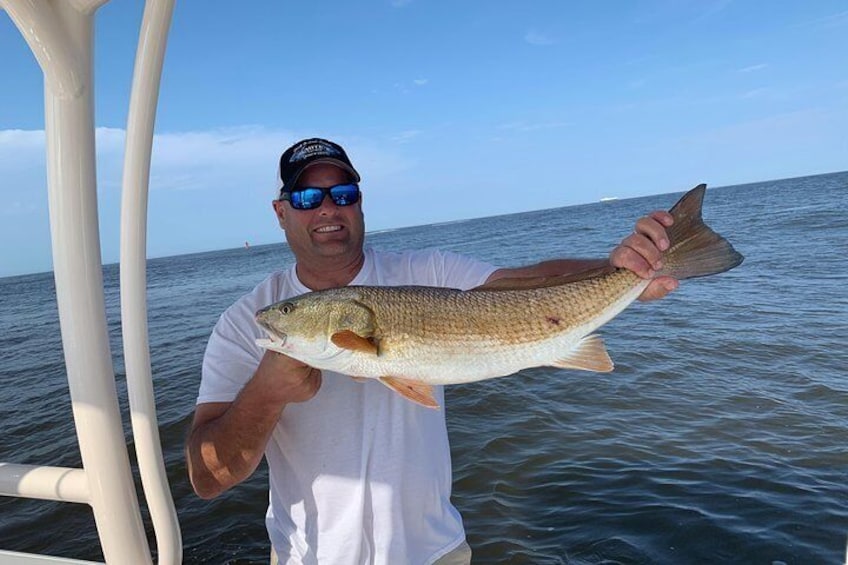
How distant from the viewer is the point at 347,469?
2744mm

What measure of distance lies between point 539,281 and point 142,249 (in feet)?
6.04

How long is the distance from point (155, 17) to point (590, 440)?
302 inches

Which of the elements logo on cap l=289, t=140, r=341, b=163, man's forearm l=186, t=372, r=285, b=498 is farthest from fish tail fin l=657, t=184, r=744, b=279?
man's forearm l=186, t=372, r=285, b=498

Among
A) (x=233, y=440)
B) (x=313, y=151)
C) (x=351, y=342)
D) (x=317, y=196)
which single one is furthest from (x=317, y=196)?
(x=233, y=440)

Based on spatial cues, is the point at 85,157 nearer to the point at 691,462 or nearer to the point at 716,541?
the point at 716,541

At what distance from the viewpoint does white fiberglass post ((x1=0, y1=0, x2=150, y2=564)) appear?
1.78 m

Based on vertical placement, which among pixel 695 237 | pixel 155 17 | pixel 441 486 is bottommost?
pixel 441 486

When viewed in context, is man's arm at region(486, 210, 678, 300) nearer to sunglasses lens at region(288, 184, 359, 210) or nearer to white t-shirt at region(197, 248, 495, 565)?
white t-shirt at region(197, 248, 495, 565)

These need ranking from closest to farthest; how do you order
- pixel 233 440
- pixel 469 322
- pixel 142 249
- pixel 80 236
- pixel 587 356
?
1. pixel 80 236
2. pixel 142 249
3. pixel 233 440
4. pixel 469 322
5. pixel 587 356

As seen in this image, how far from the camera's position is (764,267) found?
64.5 feet

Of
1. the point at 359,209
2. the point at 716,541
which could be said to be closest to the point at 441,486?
the point at 359,209

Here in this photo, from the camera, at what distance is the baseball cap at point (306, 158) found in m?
3.00

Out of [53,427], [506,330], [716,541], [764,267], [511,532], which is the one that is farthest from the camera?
[764,267]

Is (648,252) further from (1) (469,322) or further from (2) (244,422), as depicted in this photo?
(2) (244,422)
